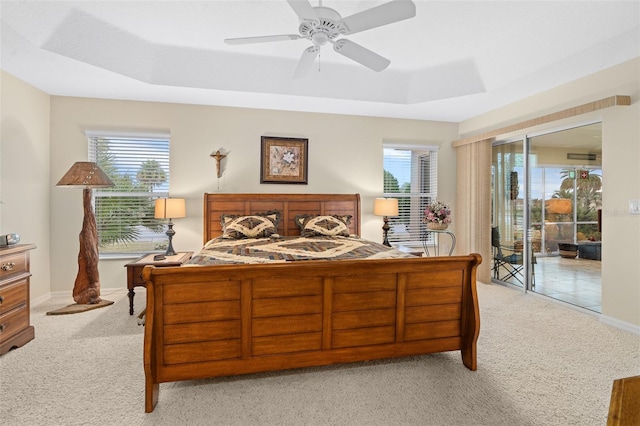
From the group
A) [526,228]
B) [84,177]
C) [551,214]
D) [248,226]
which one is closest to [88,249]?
[84,177]

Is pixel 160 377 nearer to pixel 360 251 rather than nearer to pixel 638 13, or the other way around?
pixel 360 251

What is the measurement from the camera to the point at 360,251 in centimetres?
299

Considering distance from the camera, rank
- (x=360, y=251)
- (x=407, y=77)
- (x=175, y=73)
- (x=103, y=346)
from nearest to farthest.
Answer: (x=103, y=346), (x=360, y=251), (x=175, y=73), (x=407, y=77)

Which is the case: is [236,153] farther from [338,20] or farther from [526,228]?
[526,228]

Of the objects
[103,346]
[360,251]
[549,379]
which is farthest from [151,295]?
[549,379]

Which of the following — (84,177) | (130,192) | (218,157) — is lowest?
(130,192)

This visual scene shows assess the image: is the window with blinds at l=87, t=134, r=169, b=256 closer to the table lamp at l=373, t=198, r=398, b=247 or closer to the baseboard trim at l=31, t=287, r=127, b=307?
the baseboard trim at l=31, t=287, r=127, b=307

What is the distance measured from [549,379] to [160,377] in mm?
2523

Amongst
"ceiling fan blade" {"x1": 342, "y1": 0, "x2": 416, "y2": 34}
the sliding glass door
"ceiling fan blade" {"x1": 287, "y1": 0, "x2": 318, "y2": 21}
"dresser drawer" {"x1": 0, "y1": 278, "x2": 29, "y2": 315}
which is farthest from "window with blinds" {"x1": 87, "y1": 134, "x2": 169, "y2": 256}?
the sliding glass door

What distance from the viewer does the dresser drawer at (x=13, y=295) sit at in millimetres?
2504

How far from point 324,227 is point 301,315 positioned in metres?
2.05

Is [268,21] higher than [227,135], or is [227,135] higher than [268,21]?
[268,21]

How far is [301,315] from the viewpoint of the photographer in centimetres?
213

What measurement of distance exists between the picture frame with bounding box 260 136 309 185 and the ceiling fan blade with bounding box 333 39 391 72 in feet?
7.08
